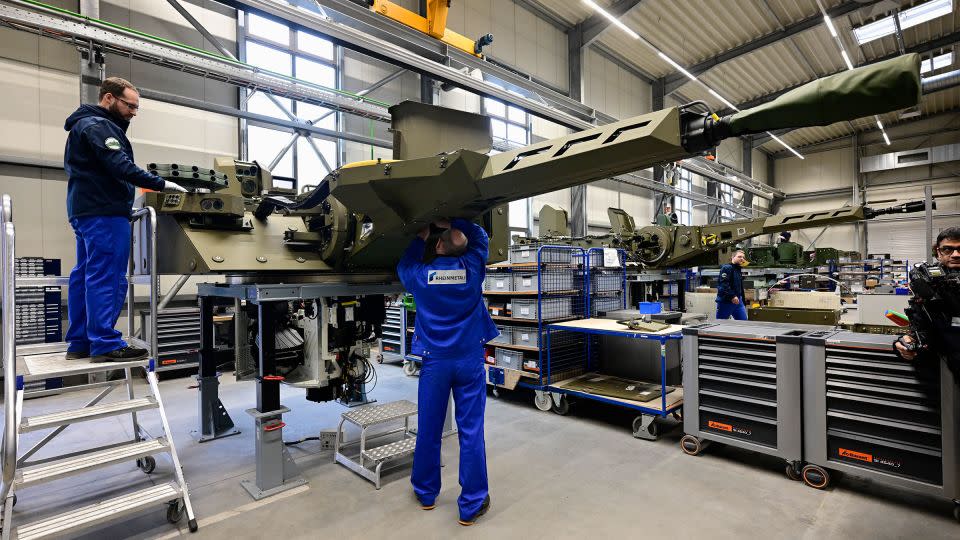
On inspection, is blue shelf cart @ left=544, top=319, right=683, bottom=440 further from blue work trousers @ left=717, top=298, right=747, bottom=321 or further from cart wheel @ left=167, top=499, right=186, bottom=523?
cart wheel @ left=167, top=499, right=186, bottom=523

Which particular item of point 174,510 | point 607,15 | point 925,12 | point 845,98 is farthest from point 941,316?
point 925,12

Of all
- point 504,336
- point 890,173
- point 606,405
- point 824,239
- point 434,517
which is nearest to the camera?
point 434,517

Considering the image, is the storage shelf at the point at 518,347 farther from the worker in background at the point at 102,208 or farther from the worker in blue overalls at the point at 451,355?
the worker in background at the point at 102,208

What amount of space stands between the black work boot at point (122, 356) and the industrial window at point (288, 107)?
191 inches

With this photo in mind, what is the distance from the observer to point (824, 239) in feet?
62.9

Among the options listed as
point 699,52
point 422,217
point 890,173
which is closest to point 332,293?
point 422,217

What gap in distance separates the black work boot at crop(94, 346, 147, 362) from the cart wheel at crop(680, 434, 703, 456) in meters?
3.75

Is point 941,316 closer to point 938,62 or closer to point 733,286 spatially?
point 733,286

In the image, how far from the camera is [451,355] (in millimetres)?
2633

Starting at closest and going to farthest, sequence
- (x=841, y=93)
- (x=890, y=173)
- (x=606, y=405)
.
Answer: (x=841, y=93) < (x=606, y=405) < (x=890, y=173)

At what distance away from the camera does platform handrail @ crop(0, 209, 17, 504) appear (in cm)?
207

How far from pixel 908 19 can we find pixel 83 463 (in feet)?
46.0

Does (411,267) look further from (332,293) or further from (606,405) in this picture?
(606,405)

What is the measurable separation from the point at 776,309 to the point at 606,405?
2.09m
